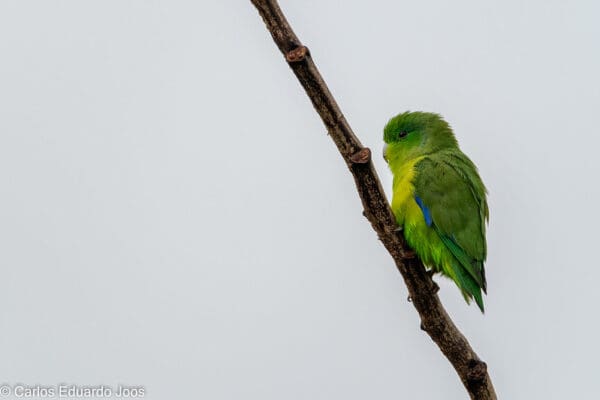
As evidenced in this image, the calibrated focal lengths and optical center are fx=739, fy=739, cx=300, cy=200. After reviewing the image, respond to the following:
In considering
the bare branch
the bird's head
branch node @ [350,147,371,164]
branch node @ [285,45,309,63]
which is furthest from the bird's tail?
branch node @ [285,45,309,63]

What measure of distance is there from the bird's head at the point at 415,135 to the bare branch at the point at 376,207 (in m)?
1.50

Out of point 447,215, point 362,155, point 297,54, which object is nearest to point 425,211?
point 447,215

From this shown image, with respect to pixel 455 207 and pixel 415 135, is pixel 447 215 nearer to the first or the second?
pixel 455 207

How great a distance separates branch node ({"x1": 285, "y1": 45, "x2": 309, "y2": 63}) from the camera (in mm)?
3910

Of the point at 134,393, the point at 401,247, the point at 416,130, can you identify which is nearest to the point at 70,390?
the point at 134,393

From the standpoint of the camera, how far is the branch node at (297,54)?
154 inches

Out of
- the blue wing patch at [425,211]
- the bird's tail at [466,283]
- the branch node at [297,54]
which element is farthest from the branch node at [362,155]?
the bird's tail at [466,283]

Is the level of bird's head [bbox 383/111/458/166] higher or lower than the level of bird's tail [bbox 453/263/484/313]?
higher

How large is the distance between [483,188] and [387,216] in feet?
5.63

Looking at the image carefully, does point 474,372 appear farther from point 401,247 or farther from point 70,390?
point 70,390

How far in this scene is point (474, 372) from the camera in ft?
15.9

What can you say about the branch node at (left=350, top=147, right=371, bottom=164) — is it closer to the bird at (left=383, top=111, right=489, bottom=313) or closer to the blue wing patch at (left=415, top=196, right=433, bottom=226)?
the bird at (left=383, top=111, right=489, bottom=313)

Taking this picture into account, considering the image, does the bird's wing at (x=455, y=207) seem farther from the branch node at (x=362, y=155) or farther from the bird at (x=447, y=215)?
the branch node at (x=362, y=155)

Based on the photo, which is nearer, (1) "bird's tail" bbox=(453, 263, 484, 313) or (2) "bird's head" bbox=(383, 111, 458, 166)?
(1) "bird's tail" bbox=(453, 263, 484, 313)
